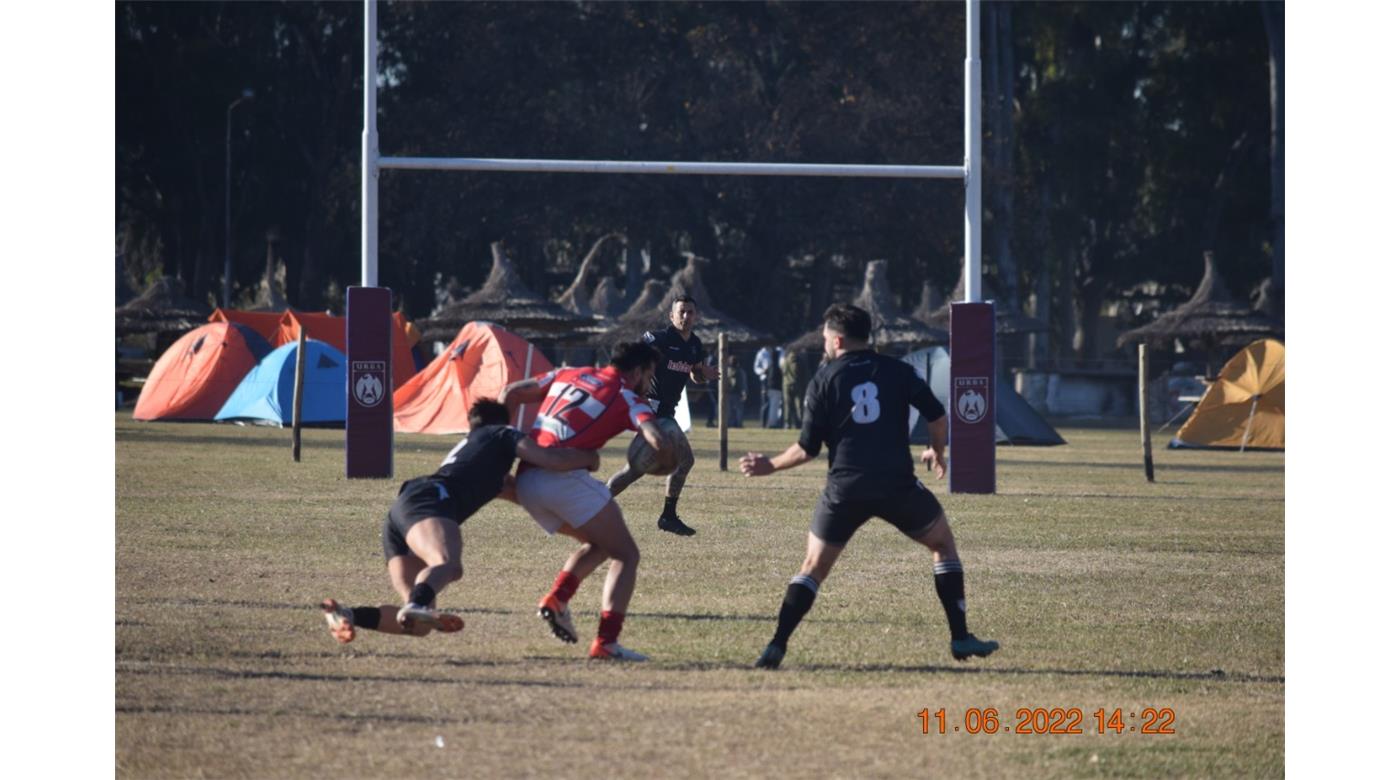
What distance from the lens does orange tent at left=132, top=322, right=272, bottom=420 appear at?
3775 cm

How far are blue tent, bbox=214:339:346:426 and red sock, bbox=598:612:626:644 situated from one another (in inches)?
1066

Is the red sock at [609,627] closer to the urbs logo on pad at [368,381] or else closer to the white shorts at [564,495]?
the white shorts at [564,495]

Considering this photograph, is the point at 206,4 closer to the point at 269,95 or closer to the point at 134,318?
the point at 269,95

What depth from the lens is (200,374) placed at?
38.2 m

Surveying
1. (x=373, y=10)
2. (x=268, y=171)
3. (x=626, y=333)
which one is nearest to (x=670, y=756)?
(x=373, y=10)

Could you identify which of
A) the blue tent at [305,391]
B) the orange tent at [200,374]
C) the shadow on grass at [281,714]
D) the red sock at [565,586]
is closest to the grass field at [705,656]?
the shadow on grass at [281,714]

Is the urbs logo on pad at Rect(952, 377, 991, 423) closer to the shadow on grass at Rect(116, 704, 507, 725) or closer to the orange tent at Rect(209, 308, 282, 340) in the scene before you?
the shadow on grass at Rect(116, 704, 507, 725)

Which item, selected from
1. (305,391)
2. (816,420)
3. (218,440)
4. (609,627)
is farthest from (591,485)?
(305,391)

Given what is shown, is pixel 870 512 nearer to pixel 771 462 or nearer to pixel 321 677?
pixel 771 462

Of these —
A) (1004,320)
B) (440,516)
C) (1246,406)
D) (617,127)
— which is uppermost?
(617,127)

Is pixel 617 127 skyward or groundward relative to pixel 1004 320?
skyward

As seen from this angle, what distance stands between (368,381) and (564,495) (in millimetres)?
11536

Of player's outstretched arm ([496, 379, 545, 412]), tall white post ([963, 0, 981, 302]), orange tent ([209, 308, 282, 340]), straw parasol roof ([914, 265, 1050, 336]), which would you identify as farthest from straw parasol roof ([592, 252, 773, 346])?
player's outstretched arm ([496, 379, 545, 412])

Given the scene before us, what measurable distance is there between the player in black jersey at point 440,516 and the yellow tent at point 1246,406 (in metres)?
22.6
